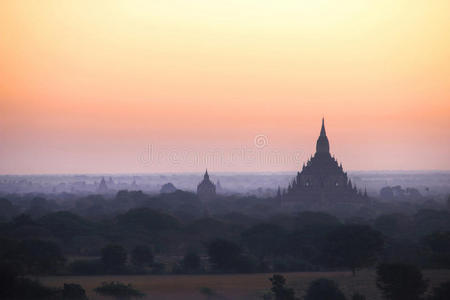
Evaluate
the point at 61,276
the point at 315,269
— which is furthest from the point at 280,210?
the point at 61,276

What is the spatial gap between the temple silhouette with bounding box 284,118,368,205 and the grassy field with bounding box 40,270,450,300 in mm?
41279

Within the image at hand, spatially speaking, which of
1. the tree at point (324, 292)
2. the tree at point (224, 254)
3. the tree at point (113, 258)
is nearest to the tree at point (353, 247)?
the tree at point (224, 254)

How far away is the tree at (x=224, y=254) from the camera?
136ft

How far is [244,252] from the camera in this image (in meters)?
46.7

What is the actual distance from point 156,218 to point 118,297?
87.8ft

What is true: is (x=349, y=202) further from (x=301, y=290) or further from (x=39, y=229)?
(x=301, y=290)

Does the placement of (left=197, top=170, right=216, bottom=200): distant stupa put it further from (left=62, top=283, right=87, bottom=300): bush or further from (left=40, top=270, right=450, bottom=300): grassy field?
(left=62, top=283, right=87, bottom=300): bush

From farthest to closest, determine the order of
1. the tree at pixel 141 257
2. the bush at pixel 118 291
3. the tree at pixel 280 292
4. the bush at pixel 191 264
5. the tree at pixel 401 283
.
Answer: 1. the tree at pixel 141 257
2. the bush at pixel 191 264
3. the bush at pixel 118 291
4. the tree at pixel 401 283
5. the tree at pixel 280 292

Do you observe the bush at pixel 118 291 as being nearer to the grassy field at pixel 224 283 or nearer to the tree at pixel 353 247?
the grassy field at pixel 224 283

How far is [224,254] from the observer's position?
4203 centimetres

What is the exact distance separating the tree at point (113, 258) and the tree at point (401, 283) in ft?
46.5

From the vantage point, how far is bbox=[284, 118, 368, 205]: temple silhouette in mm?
81812

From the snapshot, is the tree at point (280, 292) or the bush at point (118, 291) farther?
the bush at point (118, 291)

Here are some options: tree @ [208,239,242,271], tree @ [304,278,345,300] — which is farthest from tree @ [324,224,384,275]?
tree @ [304,278,345,300]
